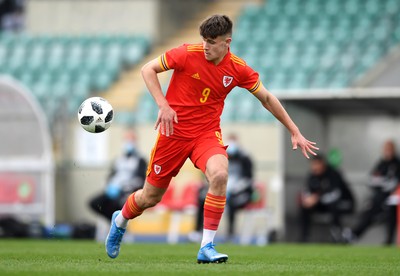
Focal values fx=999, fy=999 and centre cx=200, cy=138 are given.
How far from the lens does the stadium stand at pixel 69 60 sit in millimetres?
22219

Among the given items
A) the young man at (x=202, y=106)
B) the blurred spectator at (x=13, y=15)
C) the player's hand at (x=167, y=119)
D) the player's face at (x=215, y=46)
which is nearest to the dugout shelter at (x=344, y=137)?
the young man at (x=202, y=106)

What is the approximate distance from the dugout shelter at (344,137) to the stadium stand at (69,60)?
5.94 metres

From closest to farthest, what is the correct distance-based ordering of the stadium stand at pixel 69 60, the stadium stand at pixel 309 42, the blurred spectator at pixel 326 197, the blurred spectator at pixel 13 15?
the blurred spectator at pixel 326 197 → the stadium stand at pixel 309 42 → the stadium stand at pixel 69 60 → the blurred spectator at pixel 13 15

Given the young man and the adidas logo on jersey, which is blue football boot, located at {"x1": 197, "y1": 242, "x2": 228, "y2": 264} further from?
the adidas logo on jersey

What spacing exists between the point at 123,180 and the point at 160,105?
30.3 ft

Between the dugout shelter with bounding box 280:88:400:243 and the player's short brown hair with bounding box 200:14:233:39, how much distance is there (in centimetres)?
840

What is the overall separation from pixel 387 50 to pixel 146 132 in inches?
197

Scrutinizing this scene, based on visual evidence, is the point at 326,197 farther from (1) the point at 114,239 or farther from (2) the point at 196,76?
(2) the point at 196,76

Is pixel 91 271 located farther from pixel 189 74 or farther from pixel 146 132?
pixel 146 132

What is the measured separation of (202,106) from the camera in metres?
8.39

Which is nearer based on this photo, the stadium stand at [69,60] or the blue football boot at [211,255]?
the blue football boot at [211,255]

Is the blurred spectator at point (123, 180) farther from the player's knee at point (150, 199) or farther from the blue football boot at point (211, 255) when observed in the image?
the blue football boot at point (211, 255)

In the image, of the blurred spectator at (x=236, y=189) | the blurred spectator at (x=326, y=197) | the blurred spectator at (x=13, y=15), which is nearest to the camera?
the blurred spectator at (x=326, y=197)

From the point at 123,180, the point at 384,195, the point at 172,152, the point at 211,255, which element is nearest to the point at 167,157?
the point at 172,152
